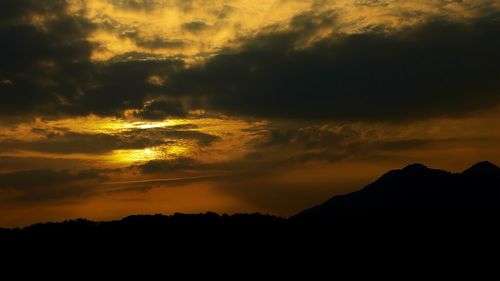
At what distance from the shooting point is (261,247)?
135375 millimetres

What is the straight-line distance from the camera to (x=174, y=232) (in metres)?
145

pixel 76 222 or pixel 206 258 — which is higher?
pixel 76 222

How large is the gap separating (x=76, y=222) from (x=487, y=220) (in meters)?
99.5

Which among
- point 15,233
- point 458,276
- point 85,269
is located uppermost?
point 15,233

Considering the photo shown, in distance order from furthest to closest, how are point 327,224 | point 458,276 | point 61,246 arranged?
point 327,224
point 61,246
point 458,276

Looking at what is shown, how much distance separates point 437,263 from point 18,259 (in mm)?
88270

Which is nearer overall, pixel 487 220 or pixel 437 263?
pixel 437 263

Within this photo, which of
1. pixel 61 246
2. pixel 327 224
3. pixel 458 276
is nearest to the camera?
pixel 458 276

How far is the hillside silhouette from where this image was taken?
404 feet

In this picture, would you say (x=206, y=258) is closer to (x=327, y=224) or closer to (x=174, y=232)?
(x=174, y=232)

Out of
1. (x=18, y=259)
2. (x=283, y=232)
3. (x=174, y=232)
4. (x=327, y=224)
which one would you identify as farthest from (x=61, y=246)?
(x=327, y=224)

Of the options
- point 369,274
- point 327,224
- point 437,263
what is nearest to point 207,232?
point 327,224

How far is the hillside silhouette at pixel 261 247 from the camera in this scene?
404ft

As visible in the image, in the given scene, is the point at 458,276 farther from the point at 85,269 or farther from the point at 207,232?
the point at 85,269
